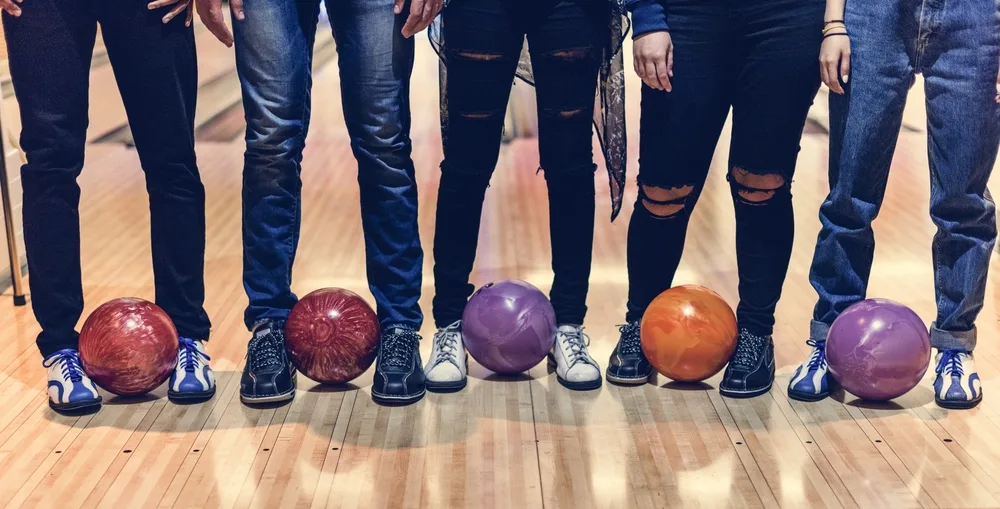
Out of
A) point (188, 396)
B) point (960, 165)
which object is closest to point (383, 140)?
point (188, 396)

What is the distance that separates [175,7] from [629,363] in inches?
43.6

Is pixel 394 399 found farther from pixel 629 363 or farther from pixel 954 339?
pixel 954 339

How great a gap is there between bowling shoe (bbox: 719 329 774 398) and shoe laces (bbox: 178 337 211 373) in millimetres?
1047

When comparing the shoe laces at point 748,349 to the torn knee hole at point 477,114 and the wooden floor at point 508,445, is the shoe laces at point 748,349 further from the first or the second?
the torn knee hole at point 477,114

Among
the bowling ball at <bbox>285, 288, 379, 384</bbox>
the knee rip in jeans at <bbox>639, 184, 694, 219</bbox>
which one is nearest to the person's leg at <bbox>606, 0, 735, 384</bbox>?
the knee rip in jeans at <bbox>639, 184, 694, 219</bbox>

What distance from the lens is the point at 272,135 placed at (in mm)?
2012

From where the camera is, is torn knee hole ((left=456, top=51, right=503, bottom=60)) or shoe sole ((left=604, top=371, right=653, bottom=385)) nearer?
torn knee hole ((left=456, top=51, right=503, bottom=60))

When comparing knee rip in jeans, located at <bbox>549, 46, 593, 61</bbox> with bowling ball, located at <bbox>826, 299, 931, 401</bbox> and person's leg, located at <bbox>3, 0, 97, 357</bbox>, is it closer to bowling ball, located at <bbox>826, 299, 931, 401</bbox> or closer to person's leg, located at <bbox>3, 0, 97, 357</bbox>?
bowling ball, located at <bbox>826, 299, 931, 401</bbox>

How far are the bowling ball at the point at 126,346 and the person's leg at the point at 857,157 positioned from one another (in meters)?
1.23

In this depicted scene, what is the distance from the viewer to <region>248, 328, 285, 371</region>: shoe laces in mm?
2117

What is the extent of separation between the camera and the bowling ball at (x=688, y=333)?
2.09 m

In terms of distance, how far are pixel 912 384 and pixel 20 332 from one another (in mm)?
1981

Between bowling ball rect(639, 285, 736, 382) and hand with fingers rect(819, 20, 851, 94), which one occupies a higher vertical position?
hand with fingers rect(819, 20, 851, 94)

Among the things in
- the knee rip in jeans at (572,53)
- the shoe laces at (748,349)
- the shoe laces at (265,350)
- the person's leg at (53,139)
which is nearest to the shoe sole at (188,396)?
the shoe laces at (265,350)
